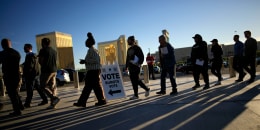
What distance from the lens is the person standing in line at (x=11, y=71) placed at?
548 centimetres

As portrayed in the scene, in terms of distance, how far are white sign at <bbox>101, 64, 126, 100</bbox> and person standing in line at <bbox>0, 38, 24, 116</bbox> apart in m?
2.16

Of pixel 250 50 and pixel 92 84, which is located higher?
pixel 250 50

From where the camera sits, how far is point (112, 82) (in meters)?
6.71

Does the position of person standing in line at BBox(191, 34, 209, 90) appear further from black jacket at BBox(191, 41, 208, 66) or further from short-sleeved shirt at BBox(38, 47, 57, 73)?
short-sleeved shirt at BBox(38, 47, 57, 73)

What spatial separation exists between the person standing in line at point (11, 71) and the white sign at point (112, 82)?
2160mm

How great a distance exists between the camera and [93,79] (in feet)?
19.2

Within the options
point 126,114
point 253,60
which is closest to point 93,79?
point 126,114

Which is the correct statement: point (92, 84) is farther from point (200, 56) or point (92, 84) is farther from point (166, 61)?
point (200, 56)

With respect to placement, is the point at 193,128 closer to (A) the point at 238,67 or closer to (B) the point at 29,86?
(B) the point at 29,86

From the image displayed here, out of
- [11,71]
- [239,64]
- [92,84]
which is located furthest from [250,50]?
[11,71]

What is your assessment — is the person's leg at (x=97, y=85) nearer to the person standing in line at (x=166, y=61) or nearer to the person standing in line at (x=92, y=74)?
the person standing in line at (x=92, y=74)

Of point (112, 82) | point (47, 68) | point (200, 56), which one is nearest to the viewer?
point (47, 68)

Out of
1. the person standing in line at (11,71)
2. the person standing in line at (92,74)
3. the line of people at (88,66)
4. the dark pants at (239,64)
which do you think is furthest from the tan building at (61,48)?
the person standing in line at (92,74)

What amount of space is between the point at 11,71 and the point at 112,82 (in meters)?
2.53
